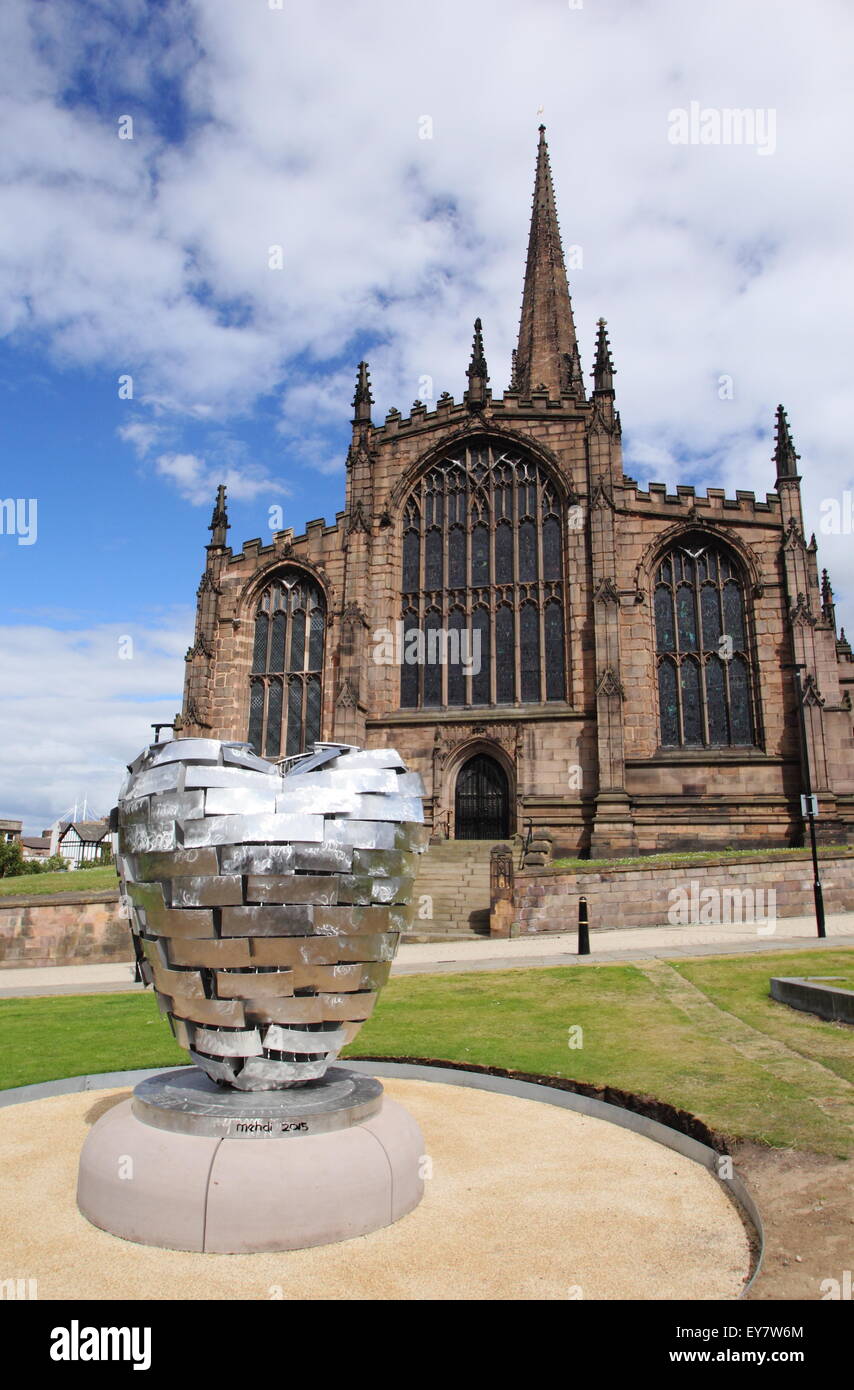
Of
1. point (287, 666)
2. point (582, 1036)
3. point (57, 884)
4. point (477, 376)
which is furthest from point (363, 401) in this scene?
point (582, 1036)

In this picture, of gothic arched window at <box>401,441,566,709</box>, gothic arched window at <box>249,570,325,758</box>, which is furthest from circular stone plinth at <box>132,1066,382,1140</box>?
gothic arched window at <box>249,570,325,758</box>

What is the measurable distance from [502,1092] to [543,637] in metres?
21.9

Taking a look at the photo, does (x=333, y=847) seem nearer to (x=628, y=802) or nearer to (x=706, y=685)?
(x=628, y=802)

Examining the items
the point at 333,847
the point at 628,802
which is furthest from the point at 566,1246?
the point at 628,802

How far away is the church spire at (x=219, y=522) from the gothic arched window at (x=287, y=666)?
2.74m

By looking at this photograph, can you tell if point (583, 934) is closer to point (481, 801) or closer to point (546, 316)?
point (481, 801)

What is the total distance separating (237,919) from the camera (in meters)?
5.31

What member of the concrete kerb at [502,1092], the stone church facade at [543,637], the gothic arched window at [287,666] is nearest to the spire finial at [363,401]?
the stone church facade at [543,637]

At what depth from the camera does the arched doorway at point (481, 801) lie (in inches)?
1095

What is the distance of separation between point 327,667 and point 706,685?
12.8 meters

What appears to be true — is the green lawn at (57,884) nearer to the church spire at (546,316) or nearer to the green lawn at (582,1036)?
the green lawn at (582,1036)

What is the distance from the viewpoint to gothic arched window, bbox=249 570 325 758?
3042 centimetres

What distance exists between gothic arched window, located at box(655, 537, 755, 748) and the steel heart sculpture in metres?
23.2

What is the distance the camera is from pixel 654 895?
20891 millimetres
